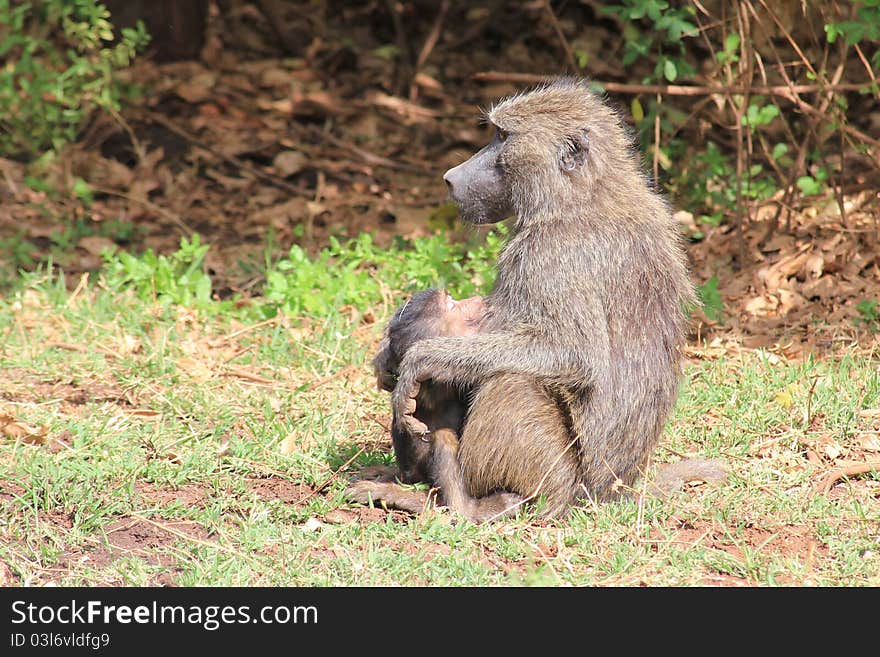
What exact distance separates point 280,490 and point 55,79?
188 inches

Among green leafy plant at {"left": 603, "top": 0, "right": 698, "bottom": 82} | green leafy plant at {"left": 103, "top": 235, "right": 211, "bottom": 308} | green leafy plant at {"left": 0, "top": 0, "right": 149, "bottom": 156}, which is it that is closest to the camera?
green leafy plant at {"left": 603, "top": 0, "right": 698, "bottom": 82}

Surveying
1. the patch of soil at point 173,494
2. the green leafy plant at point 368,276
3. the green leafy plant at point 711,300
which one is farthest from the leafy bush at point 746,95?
the patch of soil at point 173,494

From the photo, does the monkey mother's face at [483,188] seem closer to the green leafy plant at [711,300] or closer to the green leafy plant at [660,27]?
the green leafy plant at [660,27]

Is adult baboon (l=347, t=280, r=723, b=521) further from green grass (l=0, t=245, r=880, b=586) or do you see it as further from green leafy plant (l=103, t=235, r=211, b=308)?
green leafy plant (l=103, t=235, r=211, b=308)

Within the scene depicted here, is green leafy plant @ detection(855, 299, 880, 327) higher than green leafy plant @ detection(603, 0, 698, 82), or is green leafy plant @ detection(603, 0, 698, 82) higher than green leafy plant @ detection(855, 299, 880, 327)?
green leafy plant @ detection(603, 0, 698, 82)

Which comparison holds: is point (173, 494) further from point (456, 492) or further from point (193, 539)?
point (456, 492)

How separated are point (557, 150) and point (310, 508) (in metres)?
1.49

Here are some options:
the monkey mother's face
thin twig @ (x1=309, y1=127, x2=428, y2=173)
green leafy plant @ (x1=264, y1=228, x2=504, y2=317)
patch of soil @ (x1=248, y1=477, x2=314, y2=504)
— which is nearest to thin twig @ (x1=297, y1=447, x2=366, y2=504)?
patch of soil @ (x1=248, y1=477, x2=314, y2=504)

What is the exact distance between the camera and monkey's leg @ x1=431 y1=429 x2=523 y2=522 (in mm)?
3904

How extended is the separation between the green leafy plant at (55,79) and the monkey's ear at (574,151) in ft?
15.2

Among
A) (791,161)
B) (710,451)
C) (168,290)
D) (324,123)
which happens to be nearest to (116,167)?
(324,123)

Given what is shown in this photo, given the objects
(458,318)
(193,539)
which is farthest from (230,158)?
(193,539)

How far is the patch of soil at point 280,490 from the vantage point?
13.6ft

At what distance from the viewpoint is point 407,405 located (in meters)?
3.89
